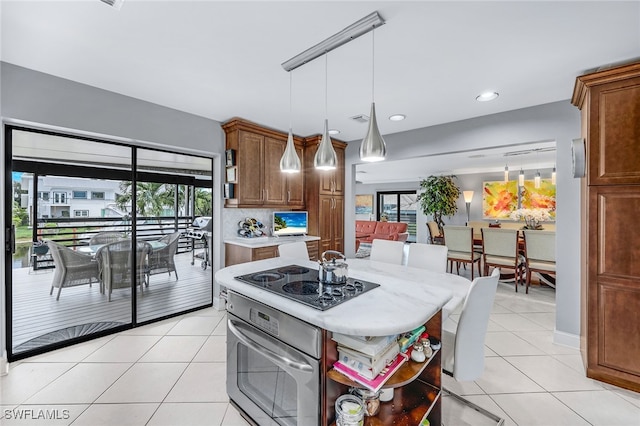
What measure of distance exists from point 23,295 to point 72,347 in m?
0.65

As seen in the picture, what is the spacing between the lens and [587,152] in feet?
7.40

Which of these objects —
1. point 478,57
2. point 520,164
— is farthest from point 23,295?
point 520,164

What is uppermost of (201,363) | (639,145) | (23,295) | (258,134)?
(258,134)

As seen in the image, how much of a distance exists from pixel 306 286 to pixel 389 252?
61.0 inches

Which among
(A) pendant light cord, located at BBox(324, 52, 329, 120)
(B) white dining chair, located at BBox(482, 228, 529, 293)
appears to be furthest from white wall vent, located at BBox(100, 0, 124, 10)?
(B) white dining chair, located at BBox(482, 228, 529, 293)

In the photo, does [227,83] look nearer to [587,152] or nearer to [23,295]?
[23,295]

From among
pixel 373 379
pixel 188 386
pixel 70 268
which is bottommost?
pixel 188 386

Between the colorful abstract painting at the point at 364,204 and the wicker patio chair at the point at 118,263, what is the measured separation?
8752 mm

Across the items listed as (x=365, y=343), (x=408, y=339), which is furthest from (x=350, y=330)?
(x=408, y=339)

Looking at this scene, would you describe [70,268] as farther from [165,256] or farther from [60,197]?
[165,256]

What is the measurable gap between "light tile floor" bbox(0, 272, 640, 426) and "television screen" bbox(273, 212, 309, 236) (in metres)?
1.69

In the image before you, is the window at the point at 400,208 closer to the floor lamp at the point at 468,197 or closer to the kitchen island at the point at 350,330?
the floor lamp at the point at 468,197

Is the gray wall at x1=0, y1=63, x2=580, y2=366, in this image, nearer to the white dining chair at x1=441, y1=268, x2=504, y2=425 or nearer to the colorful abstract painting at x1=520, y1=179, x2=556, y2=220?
the white dining chair at x1=441, y1=268, x2=504, y2=425

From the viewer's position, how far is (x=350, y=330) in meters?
1.07
